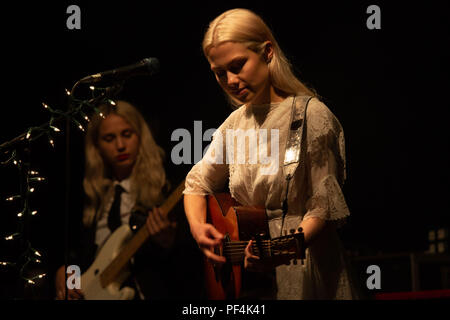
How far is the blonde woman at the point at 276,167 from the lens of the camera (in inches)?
71.8

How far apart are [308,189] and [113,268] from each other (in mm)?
1767

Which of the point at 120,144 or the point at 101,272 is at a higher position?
the point at 120,144

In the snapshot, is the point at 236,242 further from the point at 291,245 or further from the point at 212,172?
the point at 212,172

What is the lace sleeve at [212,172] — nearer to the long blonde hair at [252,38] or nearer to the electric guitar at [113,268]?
the long blonde hair at [252,38]

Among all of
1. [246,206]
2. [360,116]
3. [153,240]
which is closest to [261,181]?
[246,206]

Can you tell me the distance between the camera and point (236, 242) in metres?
1.96

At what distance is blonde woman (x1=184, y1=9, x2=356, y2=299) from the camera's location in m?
1.82

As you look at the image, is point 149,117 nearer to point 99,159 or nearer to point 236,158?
point 99,159

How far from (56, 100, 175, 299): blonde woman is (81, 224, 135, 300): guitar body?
0.14 ft

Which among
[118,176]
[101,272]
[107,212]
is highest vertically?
[118,176]

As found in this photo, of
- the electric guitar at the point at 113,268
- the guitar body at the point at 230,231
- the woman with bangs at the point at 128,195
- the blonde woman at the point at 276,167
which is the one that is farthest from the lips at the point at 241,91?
the electric guitar at the point at 113,268

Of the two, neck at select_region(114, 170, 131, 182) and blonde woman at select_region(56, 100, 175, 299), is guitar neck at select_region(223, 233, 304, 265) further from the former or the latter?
neck at select_region(114, 170, 131, 182)

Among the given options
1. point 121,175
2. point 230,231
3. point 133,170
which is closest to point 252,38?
point 230,231
